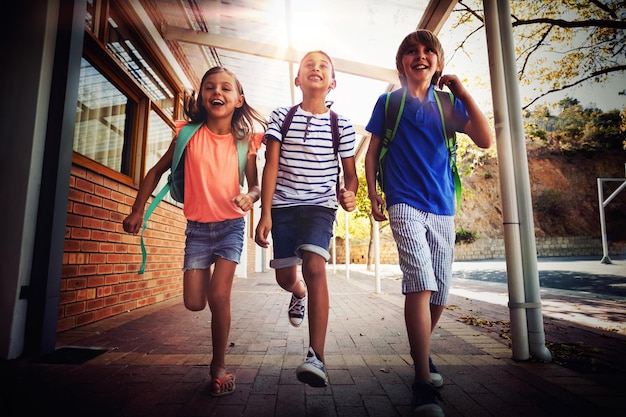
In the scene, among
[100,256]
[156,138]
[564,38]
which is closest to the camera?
[100,256]

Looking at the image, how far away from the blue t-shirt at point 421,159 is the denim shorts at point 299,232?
0.40 metres

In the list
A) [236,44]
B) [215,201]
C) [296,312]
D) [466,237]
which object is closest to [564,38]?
[236,44]

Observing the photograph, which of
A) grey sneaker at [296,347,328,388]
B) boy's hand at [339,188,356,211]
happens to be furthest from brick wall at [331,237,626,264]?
grey sneaker at [296,347,328,388]

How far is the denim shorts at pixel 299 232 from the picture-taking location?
2.10 m

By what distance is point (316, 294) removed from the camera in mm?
2074

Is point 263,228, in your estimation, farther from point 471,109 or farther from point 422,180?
point 471,109

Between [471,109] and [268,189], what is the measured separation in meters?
1.25

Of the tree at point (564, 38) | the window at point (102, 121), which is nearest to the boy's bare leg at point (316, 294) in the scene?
the window at point (102, 121)

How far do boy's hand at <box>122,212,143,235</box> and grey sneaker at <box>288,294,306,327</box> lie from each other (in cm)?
114

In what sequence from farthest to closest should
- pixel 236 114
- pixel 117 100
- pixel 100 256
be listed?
pixel 117 100 < pixel 100 256 < pixel 236 114

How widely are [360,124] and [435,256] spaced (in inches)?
203

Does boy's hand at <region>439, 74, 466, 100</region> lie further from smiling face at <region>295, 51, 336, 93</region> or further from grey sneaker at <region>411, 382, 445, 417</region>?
grey sneaker at <region>411, 382, 445, 417</region>

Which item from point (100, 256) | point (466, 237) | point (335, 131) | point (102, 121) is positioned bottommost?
point (100, 256)

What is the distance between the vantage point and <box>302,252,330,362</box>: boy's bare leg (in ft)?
6.67
